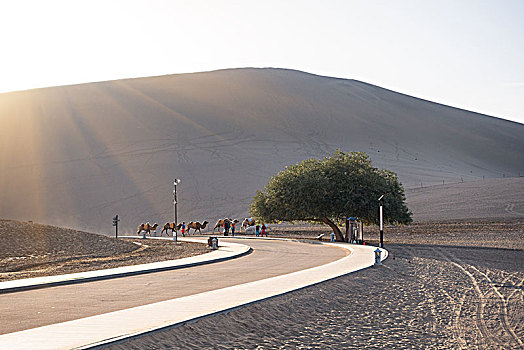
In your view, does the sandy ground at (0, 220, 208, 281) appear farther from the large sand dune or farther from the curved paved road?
the large sand dune

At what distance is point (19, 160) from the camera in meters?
99.0

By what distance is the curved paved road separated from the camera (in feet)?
38.9

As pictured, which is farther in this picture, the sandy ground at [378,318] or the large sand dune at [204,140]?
the large sand dune at [204,140]

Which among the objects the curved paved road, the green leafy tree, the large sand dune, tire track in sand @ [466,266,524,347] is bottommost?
tire track in sand @ [466,266,524,347]

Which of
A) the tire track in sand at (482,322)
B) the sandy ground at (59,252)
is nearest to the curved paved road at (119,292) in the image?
the sandy ground at (59,252)

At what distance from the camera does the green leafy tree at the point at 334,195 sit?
41969mm

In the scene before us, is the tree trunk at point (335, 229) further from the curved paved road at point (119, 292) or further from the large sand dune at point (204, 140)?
the large sand dune at point (204, 140)

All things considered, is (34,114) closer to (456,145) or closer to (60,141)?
(60,141)

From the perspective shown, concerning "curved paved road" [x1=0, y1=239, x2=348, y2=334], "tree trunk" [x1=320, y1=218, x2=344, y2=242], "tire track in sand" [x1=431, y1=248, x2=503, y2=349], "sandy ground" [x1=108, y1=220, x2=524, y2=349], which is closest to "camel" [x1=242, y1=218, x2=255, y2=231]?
"tree trunk" [x1=320, y1=218, x2=344, y2=242]

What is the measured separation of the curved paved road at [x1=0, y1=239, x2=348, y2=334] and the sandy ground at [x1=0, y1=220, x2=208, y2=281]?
3.97m

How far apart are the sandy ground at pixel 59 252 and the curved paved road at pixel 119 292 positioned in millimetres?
3973

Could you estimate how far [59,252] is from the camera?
29.0 m

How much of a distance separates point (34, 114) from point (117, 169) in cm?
3339

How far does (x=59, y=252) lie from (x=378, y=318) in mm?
19646
